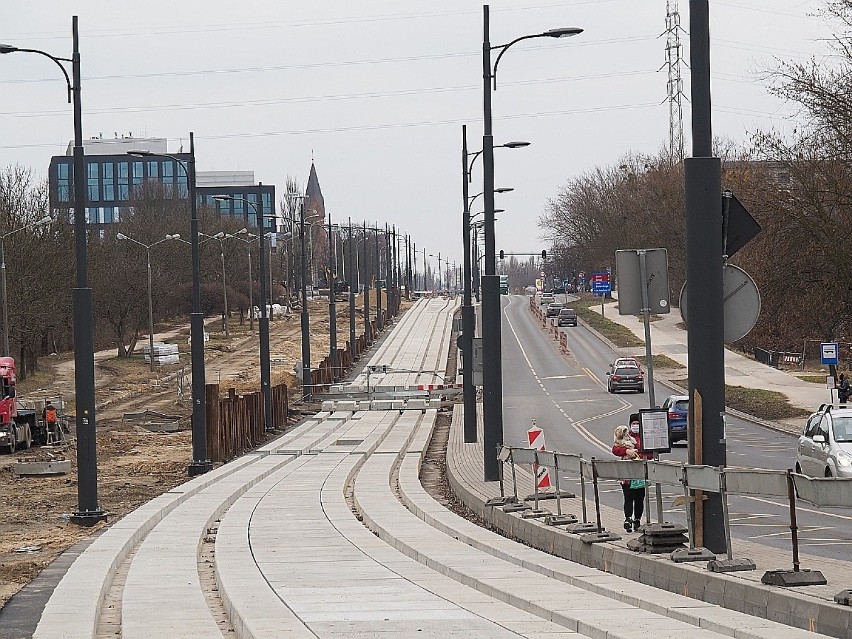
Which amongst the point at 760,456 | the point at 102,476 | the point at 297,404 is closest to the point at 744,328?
the point at 760,456

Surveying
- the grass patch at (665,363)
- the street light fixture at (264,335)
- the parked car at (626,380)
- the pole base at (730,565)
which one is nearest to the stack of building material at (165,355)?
the grass patch at (665,363)

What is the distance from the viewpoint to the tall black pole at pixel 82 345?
24.7 meters

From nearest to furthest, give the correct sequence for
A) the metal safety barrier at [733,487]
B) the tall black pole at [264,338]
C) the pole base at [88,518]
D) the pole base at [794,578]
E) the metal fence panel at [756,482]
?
the metal safety barrier at [733,487]
the pole base at [794,578]
the metal fence panel at [756,482]
the pole base at [88,518]
the tall black pole at [264,338]

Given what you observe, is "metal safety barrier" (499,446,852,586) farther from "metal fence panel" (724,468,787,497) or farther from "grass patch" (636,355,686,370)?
"grass patch" (636,355,686,370)

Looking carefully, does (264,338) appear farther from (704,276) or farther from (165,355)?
(165,355)

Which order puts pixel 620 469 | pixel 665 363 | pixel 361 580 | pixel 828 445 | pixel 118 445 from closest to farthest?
pixel 361 580 → pixel 620 469 → pixel 828 445 → pixel 118 445 → pixel 665 363

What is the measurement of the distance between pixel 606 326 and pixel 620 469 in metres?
99.6

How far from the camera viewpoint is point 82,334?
2470 cm

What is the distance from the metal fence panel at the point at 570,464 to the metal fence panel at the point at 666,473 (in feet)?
10.6

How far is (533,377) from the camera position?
267ft

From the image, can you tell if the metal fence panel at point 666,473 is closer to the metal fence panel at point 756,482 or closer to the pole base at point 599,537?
the metal fence panel at point 756,482

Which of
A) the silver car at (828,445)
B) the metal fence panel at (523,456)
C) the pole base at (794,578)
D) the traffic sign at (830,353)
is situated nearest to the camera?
the pole base at (794,578)

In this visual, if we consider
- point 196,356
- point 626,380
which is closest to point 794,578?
point 196,356

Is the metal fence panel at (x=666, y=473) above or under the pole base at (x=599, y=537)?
above
